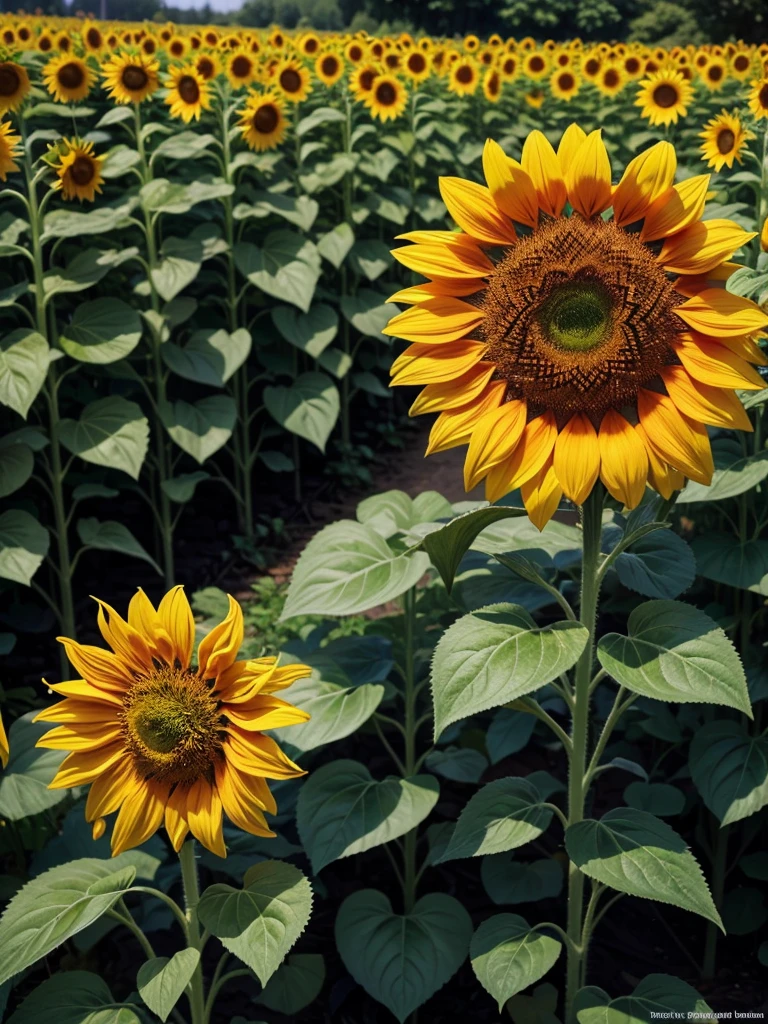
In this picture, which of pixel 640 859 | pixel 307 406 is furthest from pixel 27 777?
pixel 307 406

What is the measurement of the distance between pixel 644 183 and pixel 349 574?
102 centimetres

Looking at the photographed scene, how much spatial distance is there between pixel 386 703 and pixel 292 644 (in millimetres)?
325

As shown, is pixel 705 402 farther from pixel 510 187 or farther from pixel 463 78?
pixel 463 78

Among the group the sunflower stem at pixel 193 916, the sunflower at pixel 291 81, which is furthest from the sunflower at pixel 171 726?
the sunflower at pixel 291 81

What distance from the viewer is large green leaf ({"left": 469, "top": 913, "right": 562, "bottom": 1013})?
6.49 ft

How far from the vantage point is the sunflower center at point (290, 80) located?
5.59 m

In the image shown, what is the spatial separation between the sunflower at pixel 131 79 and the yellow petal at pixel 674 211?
12.1 feet

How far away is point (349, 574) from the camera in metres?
2.30

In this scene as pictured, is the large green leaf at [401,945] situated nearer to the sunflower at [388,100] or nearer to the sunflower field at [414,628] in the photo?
the sunflower field at [414,628]

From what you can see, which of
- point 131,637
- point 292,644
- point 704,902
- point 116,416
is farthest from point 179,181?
point 704,902

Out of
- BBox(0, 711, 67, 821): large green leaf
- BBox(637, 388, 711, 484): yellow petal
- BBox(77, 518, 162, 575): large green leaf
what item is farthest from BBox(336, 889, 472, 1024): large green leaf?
BBox(77, 518, 162, 575): large green leaf

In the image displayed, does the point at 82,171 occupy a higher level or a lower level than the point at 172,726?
higher

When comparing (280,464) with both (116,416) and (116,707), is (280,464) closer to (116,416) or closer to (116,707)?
(116,416)

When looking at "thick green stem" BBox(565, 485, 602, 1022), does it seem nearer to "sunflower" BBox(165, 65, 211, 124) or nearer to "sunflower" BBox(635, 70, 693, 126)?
"sunflower" BBox(165, 65, 211, 124)
